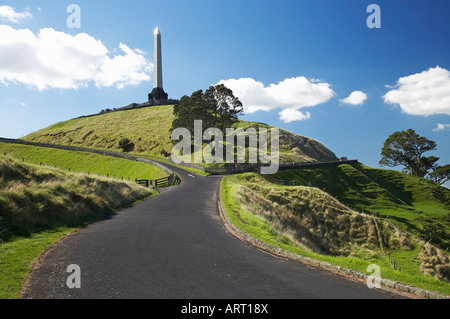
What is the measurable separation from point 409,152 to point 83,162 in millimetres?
83253

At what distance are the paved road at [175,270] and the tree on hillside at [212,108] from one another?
50856 mm

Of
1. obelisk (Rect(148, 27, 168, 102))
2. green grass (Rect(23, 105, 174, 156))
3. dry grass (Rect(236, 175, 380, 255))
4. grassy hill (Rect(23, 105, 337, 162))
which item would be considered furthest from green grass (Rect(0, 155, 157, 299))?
obelisk (Rect(148, 27, 168, 102))

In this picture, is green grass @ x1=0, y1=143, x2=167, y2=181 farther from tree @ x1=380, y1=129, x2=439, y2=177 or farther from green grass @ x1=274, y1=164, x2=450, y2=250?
tree @ x1=380, y1=129, x2=439, y2=177

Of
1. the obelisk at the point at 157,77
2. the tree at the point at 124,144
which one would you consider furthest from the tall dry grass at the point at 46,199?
the obelisk at the point at 157,77

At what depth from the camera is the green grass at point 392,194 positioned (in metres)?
37.6

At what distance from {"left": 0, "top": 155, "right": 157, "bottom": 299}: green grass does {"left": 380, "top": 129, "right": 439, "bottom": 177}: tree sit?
75.7m

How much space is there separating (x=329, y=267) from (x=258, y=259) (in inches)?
89.0

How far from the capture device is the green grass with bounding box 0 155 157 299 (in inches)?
353

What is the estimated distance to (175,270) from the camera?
8062 millimetres

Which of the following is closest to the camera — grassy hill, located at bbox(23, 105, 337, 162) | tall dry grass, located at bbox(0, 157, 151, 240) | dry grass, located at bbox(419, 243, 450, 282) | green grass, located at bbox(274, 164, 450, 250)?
tall dry grass, located at bbox(0, 157, 151, 240)
